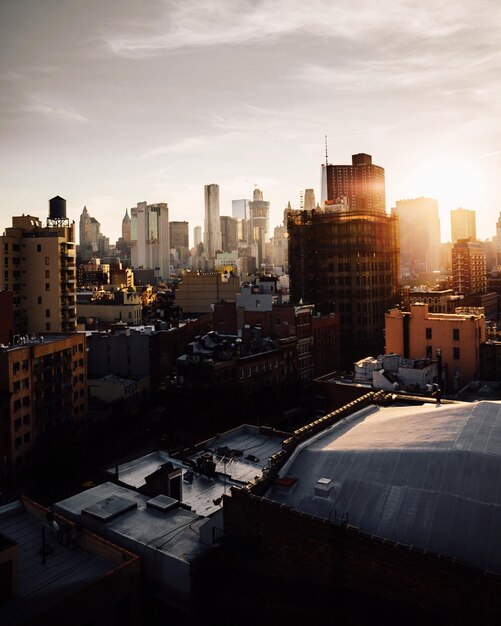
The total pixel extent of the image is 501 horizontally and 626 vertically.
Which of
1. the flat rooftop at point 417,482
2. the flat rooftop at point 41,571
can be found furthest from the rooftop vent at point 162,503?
the flat rooftop at point 417,482

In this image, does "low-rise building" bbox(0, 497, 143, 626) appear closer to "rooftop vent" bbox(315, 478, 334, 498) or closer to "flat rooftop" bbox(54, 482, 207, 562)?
"flat rooftop" bbox(54, 482, 207, 562)

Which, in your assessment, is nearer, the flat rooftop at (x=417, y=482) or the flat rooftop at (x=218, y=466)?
the flat rooftop at (x=417, y=482)

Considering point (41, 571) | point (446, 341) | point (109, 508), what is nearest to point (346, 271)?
point (446, 341)

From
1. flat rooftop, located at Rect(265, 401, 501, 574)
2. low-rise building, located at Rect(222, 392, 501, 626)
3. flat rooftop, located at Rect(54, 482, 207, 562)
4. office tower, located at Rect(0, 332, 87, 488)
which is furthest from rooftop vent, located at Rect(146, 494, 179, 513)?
office tower, located at Rect(0, 332, 87, 488)

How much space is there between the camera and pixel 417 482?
75.3 feet

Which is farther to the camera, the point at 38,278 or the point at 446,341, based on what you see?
the point at 38,278

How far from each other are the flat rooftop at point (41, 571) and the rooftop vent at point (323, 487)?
9600 millimetres

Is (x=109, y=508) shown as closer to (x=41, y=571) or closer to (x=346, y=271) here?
(x=41, y=571)

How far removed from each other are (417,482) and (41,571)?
55.4 feet

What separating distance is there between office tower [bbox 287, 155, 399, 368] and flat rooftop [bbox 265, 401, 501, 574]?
3172 inches

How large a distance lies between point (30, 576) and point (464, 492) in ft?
A: 61.5

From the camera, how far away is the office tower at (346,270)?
110812 millimetres

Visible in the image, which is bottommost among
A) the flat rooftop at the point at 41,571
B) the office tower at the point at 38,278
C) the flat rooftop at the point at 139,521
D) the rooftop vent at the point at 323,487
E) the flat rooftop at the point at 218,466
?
the flat rooftop at the point at 218,466

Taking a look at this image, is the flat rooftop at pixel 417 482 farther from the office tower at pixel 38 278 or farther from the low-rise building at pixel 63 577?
the office tower at pixel 38 278
